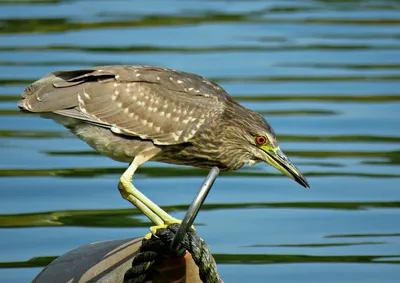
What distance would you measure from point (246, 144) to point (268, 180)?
2.81m

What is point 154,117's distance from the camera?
25.2ft

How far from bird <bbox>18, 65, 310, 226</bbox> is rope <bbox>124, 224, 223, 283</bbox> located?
4.40ft

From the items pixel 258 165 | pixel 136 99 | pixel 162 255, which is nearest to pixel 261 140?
pixel 136 99

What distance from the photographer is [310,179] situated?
1032 cm

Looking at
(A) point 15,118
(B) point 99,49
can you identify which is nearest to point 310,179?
(A) point 15,118

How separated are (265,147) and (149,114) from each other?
2.64ft

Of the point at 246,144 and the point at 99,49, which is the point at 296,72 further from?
the point at 246,144

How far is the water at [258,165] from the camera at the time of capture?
9.00 m

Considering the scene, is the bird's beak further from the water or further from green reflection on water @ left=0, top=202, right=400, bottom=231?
green reflection on water @ left=0, top=202, right=400, bottom=231

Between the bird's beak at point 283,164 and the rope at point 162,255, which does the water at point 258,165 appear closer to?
the bird's beak at point 283,164

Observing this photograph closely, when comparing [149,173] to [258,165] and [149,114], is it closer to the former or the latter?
[258,165]

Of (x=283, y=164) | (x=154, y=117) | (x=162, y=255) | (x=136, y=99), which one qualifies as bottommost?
(x=162, y=255)

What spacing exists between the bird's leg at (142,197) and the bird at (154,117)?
13mm

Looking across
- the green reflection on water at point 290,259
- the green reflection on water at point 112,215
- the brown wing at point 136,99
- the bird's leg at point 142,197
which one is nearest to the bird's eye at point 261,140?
the brown wing at point 136,99
